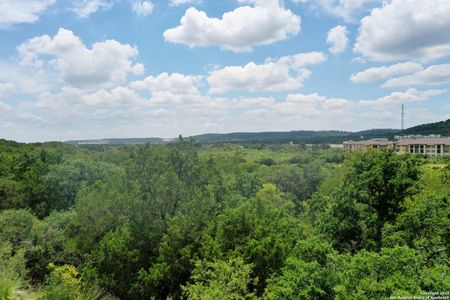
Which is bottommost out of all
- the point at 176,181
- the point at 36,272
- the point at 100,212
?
the point at 36,272

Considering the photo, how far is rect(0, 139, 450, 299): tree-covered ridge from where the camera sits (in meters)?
11.8

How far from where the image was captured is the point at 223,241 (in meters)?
22.6

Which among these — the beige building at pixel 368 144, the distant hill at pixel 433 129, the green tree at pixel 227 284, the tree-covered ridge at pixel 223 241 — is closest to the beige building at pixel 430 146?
the beige building at pixel 368 144

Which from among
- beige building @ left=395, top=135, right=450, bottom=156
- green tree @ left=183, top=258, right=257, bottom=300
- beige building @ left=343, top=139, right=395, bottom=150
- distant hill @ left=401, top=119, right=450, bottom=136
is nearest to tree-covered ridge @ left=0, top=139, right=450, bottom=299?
green tree @ left=183, top=258, right=257, bottom=300

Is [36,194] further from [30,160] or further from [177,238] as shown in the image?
[177,238]

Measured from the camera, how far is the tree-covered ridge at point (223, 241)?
11.8 metres

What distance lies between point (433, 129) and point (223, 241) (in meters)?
158

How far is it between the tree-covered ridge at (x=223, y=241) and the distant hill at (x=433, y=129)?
409 feet

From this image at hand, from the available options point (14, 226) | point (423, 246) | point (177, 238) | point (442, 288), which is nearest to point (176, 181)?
point (177, 238)

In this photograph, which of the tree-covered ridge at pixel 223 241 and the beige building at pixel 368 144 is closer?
the tree-covered ridge at pixel 223 241

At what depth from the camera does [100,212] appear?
90.2ft

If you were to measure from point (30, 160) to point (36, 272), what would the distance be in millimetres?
30106

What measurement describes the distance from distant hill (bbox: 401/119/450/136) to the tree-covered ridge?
12480cm

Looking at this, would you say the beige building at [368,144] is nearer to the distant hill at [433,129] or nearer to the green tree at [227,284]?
the distant hill at [433,129]
